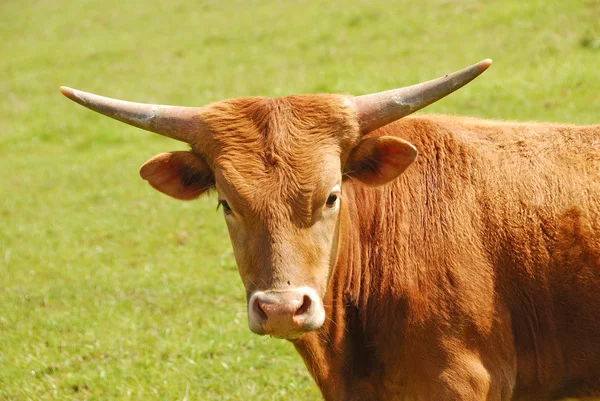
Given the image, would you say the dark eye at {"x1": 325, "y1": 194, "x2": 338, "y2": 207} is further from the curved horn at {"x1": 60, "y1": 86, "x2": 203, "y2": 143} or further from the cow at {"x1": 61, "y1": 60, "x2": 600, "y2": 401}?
the curved horn at {"x1": 60, "y1": 86, "x2": 203, "y2": 143}

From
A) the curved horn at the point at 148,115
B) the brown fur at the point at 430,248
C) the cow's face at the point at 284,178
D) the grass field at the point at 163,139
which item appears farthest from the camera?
the grass field at the point at 163,139

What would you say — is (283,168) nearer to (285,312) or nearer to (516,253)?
(285,312)

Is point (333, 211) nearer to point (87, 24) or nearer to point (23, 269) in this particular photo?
point (23, 269)

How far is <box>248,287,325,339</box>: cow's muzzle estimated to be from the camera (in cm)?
427

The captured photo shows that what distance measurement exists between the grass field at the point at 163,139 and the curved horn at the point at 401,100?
2.57 metres

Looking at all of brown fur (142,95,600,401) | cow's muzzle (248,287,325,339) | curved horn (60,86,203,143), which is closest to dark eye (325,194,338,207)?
brown fur (142,95,600,401)

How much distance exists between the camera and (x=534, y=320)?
498 centimetres

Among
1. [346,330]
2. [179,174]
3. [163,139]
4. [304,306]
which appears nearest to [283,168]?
[304,306]

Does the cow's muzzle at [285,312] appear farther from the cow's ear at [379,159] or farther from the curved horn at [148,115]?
the curved horn at [148,115]

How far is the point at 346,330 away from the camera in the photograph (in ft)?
16.9

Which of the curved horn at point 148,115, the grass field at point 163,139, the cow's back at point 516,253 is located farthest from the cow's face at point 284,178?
the grass field at point 163,139

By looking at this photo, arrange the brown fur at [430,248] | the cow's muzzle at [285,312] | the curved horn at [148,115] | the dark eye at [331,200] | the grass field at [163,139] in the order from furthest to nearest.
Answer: the grass field at [163,139], the curved horn at [148,115], the dark eye at [331,200], the brown fur at [430,248], the cow's muzzle at [285,312]

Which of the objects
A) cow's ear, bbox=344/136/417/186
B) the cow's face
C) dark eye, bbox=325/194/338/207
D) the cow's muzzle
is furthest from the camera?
cow's ear, bbox=344/136/417/186

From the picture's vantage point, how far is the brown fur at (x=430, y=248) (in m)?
4.66
